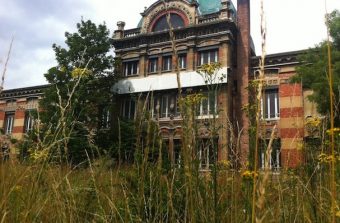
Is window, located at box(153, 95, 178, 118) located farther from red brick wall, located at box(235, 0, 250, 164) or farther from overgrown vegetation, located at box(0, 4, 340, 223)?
overgrown vegetation, located at box(0, 4, 340, 223)

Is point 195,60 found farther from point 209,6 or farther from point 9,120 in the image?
point 9,120

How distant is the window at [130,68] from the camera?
72.5 ft

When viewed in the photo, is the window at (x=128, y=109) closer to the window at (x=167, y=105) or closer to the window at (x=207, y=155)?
the window at (x=167, y=105)

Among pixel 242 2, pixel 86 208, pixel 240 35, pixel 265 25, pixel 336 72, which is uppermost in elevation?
pixel 242 2

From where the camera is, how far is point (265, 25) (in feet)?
3.52

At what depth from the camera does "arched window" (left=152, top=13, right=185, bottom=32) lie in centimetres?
2169

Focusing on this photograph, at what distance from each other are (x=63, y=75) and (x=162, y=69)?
5518mm

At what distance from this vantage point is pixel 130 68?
22297 mm

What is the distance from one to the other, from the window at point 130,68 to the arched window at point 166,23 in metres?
2.39

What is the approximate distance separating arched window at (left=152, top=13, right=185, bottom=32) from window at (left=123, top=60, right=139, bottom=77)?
239cm

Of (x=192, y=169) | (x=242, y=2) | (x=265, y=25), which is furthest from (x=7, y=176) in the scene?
(x=242, y=2)

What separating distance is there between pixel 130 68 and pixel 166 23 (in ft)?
11.3

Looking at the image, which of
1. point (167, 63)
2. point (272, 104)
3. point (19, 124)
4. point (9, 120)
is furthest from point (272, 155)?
point (9, 120)

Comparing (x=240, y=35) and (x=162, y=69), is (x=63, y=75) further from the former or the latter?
(x=240, y=35)
